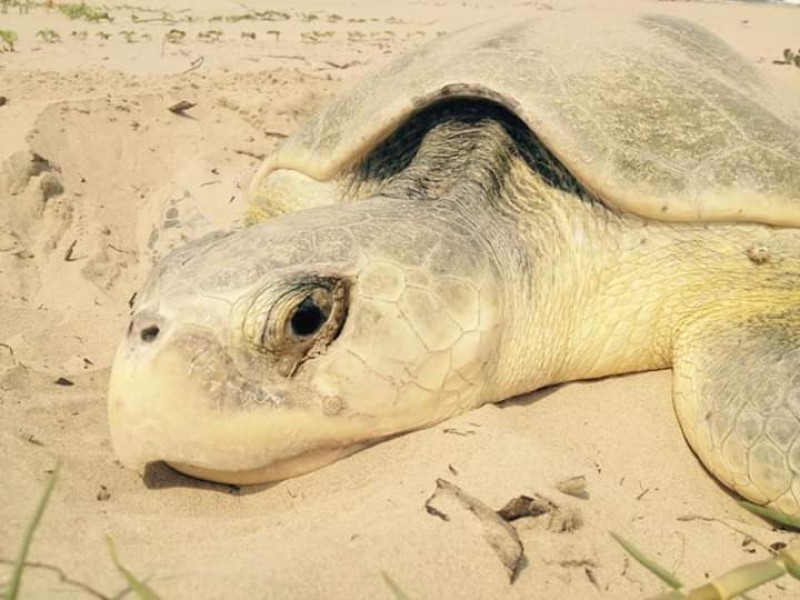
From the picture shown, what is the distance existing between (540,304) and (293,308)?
2.07 ft

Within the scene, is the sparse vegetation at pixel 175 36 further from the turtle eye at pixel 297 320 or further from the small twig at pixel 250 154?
the turtle eye at pixel 297 320

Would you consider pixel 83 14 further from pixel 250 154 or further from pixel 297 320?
pixel 297 320

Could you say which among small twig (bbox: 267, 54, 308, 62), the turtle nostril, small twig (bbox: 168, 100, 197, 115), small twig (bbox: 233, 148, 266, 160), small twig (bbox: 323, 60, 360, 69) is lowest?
small twig (bbox: 233, 148, 266, 160)

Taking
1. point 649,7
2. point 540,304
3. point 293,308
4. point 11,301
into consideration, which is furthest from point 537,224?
point 649,7

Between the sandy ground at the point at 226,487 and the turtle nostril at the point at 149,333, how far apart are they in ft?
0.93

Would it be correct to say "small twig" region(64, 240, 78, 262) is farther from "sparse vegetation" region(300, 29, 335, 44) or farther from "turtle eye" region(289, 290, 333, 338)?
"sparse vegetation" region(300, 29, 335, 44)

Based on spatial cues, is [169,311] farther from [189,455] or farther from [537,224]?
[537,224]

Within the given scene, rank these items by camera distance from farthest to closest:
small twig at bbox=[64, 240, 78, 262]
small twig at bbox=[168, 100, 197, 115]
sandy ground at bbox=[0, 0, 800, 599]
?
small twig at bbox=[168, 100, 197, 115]
small twig at bbox=[64, 240, 78, 262]
sandy ground at bbox=[0, 0, 800, 599]

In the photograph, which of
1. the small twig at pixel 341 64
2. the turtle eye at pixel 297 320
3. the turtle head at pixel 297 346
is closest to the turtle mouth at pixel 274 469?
the turtle head at pixel 297 346

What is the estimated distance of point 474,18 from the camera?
9.19 m

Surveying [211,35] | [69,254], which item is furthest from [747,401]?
[211,35]

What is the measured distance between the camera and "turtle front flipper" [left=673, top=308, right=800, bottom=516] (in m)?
1.41

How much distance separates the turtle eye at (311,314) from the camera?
1.35m

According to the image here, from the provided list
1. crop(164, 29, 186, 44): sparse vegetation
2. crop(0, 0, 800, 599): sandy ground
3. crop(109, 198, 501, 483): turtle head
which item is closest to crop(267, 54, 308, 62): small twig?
crop(164, 29, 186, 44): sparse vegetation
